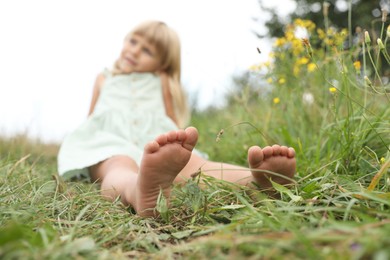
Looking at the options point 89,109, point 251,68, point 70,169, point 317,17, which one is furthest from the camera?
point 317,17

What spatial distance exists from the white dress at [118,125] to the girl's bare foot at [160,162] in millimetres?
760

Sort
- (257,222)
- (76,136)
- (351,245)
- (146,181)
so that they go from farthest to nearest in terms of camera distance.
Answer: (76,136), (146,181), (257,222), (351,245)

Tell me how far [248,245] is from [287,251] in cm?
7

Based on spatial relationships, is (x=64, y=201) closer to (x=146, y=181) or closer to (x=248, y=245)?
(x=146, y=181)

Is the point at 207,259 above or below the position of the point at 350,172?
above

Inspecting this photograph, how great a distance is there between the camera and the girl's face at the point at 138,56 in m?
2.90

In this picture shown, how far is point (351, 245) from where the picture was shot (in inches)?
29.9

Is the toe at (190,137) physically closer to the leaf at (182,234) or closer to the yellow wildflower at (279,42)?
the leaf at (182,234)

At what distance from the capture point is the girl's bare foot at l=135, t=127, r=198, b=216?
4.10 feet

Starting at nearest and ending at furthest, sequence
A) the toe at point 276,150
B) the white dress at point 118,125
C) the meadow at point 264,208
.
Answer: the meadow at point 264,208, the toe at point 276,150, the white dress at point 118,125

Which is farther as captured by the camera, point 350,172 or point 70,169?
point 70,169

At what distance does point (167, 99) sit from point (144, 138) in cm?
53

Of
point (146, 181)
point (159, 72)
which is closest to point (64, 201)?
point (146, 181)

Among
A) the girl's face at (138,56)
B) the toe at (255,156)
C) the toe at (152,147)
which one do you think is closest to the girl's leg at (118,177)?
the toe at (152,147)
